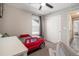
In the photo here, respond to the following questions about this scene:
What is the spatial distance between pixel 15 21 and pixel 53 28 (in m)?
0.54

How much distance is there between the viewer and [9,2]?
2.23 ft

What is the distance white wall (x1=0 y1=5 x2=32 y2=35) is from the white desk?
0.09 meters

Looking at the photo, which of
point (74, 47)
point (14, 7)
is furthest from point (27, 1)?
point (74, 47)

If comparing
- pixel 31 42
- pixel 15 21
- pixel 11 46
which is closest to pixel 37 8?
pixel 15 21

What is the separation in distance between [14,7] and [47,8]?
0.41 meters

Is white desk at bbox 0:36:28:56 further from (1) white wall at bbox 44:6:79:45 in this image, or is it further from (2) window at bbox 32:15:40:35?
(1) white wall at bbox 44:6:79:45

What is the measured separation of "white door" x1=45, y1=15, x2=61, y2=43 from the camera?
866 mm

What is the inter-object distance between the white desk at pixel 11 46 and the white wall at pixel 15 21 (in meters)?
0.09

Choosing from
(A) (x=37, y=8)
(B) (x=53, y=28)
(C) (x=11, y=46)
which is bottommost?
(C) (x=11, y=46)

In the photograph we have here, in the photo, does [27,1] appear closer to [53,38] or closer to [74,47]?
[53,38]

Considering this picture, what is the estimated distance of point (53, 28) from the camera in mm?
910


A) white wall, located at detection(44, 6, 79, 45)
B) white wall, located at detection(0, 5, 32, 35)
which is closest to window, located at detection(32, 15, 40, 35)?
white wall, located at detection(0, 5, 32, 35)

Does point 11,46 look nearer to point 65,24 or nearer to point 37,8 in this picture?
point 37,8

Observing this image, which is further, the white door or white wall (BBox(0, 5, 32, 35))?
the white door
